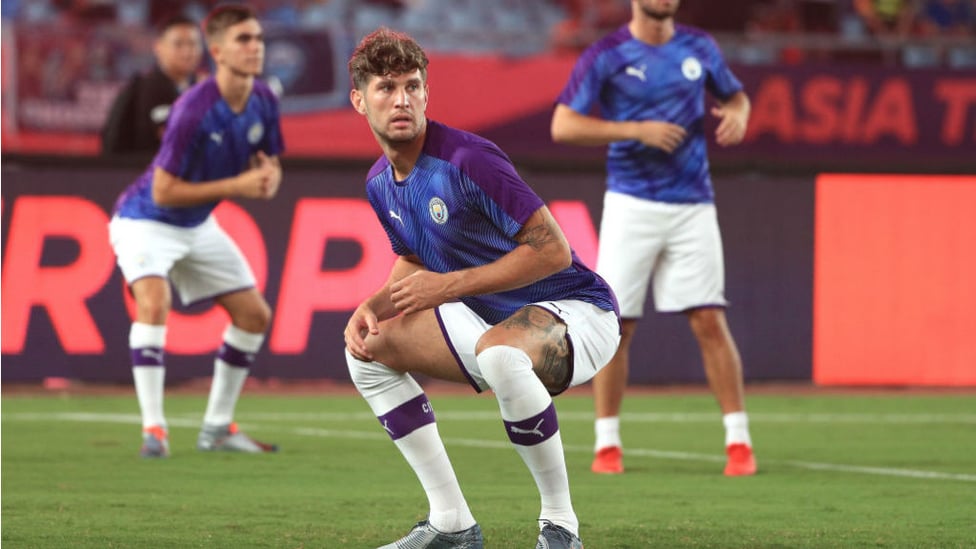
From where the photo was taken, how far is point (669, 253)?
7.59 metres

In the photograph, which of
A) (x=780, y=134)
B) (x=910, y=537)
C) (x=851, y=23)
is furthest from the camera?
(x=851, y=23)

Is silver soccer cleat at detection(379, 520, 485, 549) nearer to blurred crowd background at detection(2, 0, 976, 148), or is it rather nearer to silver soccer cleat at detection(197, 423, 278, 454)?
silver soccer cleat at detection(197, 423, 278, 454)

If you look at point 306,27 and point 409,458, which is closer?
point 409,458

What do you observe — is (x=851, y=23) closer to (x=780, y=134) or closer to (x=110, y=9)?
(x=780, y=134)

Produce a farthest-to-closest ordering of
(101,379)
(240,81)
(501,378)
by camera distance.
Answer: (101,379)
(240,81)
(501,378)

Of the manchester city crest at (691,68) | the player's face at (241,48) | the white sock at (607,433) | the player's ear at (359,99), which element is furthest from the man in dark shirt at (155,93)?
the player's ear at (359,99)

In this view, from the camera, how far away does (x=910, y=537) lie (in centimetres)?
556

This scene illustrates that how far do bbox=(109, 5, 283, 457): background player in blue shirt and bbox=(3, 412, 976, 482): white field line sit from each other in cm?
86

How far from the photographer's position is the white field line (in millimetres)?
7445

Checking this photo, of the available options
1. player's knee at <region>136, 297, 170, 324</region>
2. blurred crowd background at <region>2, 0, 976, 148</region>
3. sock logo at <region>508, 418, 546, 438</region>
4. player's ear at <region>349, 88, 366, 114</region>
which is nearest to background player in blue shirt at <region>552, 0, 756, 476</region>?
player's knee at <region>136, 297, 170, 324</region>

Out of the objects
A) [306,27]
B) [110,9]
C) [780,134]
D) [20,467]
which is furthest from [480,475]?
[110,9]

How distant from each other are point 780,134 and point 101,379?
7.09 m

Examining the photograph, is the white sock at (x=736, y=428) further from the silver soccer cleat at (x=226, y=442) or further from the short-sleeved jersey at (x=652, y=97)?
the silver soccer cleat at (x=226, y=442)

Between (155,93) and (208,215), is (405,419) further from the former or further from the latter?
(155,93)
